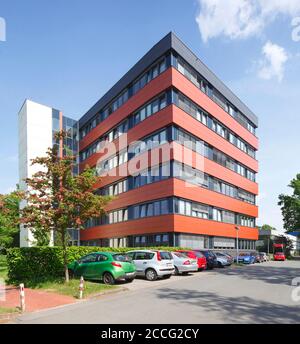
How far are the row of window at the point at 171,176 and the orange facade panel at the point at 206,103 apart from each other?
7247 mm

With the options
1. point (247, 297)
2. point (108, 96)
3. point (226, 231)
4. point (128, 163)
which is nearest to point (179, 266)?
point (247, 297)

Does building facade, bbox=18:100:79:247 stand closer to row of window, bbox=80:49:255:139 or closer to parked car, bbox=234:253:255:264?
row of window, bbox=80:49:255:139

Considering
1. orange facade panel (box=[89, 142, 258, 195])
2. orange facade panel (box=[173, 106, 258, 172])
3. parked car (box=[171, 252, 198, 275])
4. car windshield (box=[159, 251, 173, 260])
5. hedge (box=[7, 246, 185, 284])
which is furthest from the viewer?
orange facade panel (box=[173, 106, 258, 172])

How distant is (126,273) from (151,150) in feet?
69.7

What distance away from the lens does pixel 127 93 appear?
46.3 m

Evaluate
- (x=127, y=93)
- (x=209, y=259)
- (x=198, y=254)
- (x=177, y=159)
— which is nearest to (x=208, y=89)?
(x=127, y=93)

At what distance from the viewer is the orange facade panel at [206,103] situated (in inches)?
1495

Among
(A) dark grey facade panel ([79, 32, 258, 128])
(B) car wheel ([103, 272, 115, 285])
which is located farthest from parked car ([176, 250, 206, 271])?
(A) dark grey facade panel ([79, 32, 258, 128])

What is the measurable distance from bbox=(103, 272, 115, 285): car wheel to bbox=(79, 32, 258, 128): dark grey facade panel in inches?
979

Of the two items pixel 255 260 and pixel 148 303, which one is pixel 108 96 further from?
pixel 148 303

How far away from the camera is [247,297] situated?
47.6 feet

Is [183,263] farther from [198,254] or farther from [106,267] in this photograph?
[106,267]

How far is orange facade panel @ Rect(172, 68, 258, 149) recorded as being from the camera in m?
38.0
